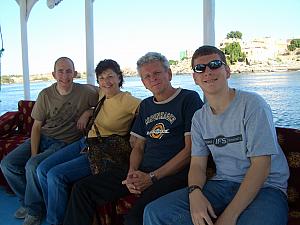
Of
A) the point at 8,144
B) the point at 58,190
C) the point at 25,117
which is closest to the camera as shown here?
the point at 58,190

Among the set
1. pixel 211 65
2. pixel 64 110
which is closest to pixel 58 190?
pixel 64 110

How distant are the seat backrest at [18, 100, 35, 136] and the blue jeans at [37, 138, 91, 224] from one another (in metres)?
1.46

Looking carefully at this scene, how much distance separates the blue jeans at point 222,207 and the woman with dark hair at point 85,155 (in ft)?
2.98

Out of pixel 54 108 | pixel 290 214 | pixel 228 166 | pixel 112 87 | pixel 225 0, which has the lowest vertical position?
pixel 290 214

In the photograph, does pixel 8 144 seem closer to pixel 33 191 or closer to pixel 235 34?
pixel 33 191

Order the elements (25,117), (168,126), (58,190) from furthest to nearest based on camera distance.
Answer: (25,117)
(58,190)
(168,126)

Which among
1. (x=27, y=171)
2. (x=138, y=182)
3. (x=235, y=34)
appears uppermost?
(x=235, y=34)

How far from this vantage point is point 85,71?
13.5 feet

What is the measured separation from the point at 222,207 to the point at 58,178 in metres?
1.22

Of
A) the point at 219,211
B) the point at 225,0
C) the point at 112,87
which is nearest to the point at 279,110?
the point at 225,0

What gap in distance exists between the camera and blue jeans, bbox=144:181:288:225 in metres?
1.38

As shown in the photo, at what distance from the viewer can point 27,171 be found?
8.45 feet

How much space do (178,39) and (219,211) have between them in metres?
2.59

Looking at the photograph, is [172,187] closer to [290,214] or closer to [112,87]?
[290,214]
